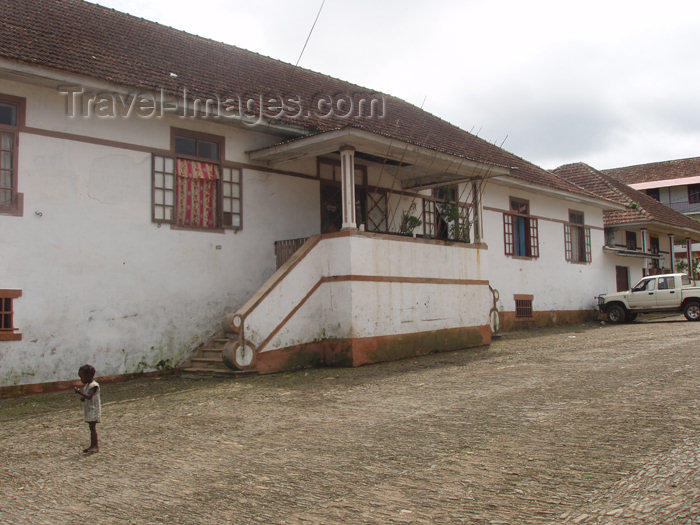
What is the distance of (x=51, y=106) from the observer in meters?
9.32

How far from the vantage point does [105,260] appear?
9719mm

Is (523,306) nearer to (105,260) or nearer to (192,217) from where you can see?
(192,217)

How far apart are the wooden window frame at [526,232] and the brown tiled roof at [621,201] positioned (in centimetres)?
681

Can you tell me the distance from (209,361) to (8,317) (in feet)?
9.86

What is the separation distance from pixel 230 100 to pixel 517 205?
10301 mm

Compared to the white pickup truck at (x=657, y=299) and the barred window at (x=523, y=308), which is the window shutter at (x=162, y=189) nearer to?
the barred window at (x=523, y=308)

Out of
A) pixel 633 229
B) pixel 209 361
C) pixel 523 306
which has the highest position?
pixel 633 229

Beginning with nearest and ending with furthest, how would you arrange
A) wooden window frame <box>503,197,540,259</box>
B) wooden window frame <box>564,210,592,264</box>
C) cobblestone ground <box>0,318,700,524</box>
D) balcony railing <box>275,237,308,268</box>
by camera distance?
cobblestone ground <box>0,318,700,524</box> → balcony railing <box>275,237,308,268</box> → wooden window frame <box>503,197,540,259</box> → wooden window frame <box>564,210,592,264</box>

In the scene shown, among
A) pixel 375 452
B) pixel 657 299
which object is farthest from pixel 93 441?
pixel 657 299

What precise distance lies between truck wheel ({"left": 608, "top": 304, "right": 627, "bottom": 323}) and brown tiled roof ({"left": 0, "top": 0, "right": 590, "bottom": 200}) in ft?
20.2

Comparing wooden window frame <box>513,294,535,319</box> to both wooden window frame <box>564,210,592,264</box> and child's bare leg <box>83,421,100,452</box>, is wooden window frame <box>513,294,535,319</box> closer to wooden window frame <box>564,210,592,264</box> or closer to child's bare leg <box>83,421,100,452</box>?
wooden window frame <box>564,210,592,264</box>

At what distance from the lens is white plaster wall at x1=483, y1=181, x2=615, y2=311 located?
17.5 m

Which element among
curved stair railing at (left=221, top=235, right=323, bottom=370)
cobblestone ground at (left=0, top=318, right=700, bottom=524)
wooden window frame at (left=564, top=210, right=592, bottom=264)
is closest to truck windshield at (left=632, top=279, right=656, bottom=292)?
wooden window frame at (left=564, top=210, right=592, bottom=264)

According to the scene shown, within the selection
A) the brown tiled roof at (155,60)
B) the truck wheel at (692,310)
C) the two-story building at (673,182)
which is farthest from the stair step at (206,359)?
the two-story building at (673,182)
